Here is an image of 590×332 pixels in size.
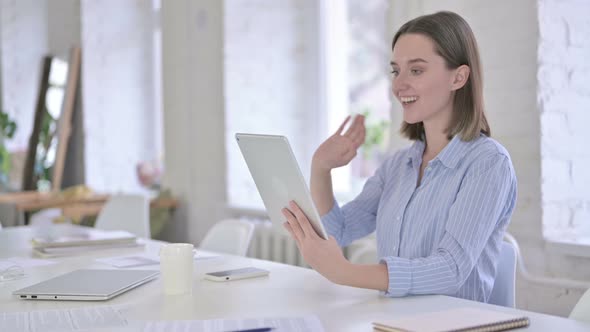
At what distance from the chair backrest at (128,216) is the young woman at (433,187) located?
1548 mm

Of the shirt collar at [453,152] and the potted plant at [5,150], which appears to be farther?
the potted plant at [5,150]

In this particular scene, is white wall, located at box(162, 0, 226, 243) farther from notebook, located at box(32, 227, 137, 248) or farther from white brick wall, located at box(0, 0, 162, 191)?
notebook, located at box(32, 227, 137, 248)

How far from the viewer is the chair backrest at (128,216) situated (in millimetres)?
3561

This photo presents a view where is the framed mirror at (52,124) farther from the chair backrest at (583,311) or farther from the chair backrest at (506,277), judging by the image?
the chair backrest at (583,311)

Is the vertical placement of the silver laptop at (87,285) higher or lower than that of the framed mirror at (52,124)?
lower

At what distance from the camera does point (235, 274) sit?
1.97 meters

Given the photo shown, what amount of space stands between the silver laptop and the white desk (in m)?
0.02

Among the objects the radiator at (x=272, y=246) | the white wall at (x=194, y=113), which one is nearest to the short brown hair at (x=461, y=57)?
the radiator at (x=272, y=246)

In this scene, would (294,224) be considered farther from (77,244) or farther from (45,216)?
(45,216)

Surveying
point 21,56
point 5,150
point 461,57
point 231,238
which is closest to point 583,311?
point 461,57

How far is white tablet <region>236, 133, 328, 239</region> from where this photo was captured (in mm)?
1654

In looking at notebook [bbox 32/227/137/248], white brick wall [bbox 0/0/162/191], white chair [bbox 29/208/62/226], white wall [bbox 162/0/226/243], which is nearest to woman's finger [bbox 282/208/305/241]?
notebook [bbox 32/227/137/248]

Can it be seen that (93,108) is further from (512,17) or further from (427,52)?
(427,52)

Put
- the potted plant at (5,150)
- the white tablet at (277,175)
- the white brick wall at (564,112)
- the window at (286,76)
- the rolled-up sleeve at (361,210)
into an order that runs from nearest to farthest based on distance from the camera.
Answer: the white tablet at (277,175), the rolled-up sleeve at (361,210), the white brick wall at (564,112), the window at (286,76), the potted plant at (5,150)
